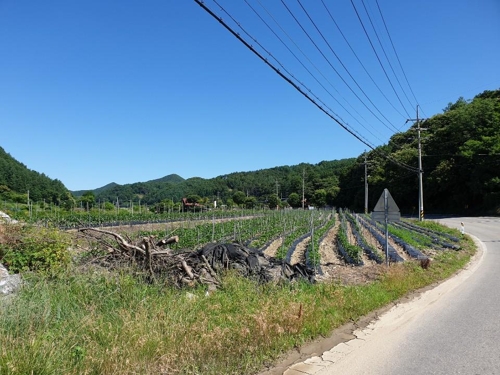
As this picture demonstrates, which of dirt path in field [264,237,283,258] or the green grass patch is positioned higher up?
the green grass patch

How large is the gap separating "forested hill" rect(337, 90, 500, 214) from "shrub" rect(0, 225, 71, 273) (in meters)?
40.9

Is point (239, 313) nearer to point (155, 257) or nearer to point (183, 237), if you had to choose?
point (155, 257)

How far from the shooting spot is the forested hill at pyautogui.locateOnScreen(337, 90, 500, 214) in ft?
163

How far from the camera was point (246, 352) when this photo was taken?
16.1 ft

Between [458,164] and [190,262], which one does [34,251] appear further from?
[458,164]

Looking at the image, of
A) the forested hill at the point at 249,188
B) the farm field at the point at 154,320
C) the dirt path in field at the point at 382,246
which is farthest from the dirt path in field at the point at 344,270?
the forested hill at the point at 249,188

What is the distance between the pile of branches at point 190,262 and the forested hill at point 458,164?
37.0 m

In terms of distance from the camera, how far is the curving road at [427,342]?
16.0 ft

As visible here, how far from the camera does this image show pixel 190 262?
29.3ft

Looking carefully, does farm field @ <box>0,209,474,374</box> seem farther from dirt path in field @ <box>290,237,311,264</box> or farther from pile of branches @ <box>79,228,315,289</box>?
dirt path in field @ <box>290,237,311,264</box>

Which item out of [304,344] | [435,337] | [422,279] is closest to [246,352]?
[304,344]

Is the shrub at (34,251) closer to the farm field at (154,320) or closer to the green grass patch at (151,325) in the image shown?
the farm field at (154,320)

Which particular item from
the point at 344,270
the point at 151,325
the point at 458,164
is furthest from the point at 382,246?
the point at 458,164

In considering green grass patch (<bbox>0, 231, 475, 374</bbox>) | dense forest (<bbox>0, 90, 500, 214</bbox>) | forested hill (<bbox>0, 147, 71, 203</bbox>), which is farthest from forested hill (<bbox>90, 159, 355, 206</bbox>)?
green grass patch (<bbox>0, 231, 475, 374</bbox>)
